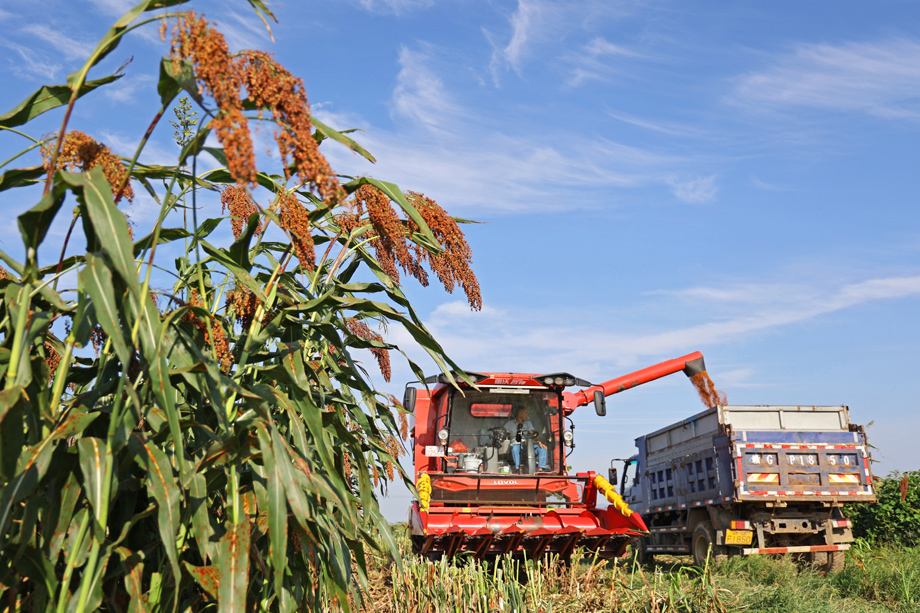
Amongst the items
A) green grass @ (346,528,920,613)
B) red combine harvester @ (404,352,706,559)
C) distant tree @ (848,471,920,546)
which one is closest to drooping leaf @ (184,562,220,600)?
green grass @ (346,528,920,613)

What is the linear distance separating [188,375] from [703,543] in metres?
12.0

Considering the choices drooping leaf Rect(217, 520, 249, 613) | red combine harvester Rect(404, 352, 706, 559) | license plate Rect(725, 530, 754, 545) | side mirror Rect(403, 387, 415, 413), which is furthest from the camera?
license plate Rect(725, 530, 754, 545)

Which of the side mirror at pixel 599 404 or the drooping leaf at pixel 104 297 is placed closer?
the drooping leaf at pixel 104 297

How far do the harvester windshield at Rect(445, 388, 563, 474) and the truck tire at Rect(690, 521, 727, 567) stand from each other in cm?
348

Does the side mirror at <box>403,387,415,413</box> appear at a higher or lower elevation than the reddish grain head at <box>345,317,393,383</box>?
higher

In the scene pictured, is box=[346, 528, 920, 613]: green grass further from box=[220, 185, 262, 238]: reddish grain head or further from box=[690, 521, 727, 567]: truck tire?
box=[690, 521, 727, 567]: truck tire

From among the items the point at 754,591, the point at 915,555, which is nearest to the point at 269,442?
the point at 754,591

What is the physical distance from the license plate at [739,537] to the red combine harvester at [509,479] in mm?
2461

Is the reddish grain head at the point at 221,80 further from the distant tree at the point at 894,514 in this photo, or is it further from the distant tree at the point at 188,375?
the distant tree at the point at 894,514

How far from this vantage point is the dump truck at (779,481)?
37.3 feet

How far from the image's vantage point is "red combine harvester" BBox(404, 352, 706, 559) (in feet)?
29.6

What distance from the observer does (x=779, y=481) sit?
454 inches

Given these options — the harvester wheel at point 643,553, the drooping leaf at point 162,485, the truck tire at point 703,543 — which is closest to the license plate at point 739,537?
the truck tire at point 703,543

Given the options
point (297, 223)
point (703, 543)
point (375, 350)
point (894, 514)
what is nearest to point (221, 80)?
point (297, 223)
